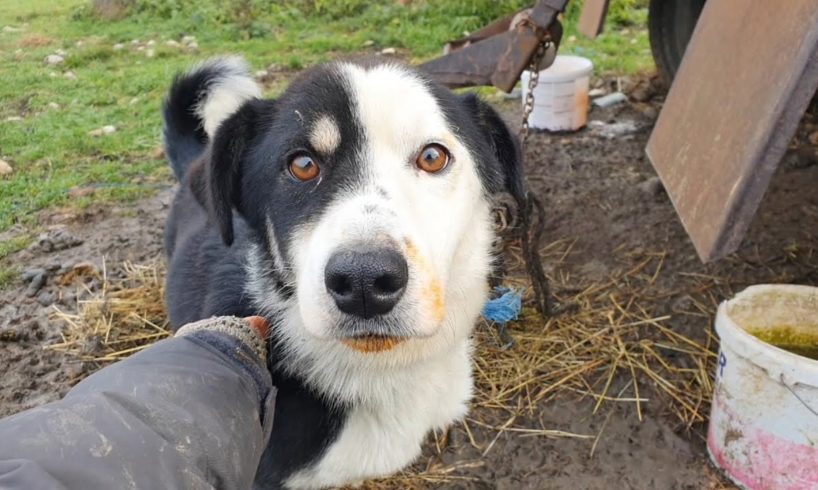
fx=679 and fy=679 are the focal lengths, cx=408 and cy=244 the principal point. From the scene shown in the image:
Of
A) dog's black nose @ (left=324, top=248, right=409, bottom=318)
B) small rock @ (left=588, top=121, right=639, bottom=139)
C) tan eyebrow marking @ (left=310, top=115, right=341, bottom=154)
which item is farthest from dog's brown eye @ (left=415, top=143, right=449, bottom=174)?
small rock @ (left=588, top=121, right=639, bottom=139)

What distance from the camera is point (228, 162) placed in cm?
191

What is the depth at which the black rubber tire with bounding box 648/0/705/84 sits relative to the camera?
15.0ft

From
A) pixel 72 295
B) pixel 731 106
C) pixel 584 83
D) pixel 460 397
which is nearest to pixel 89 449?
pixel 460 397

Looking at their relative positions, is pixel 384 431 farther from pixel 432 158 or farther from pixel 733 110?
pixel 733 110

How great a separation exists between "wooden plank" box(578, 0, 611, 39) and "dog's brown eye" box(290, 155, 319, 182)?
11.7ft

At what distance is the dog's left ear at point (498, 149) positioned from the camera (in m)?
2.04

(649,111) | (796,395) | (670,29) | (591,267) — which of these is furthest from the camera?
(649,111)

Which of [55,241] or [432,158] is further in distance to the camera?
[55,241]

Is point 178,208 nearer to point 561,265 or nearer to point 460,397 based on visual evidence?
point 460,397

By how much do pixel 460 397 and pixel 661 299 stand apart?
136 cm

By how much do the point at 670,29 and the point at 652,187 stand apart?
4.73 ft

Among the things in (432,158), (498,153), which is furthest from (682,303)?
(432,158)

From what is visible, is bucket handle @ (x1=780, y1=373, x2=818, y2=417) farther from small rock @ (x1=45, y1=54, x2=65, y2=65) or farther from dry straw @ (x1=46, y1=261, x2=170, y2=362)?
small rock @ (x1=45, y1=54, x2=65, y2=65)

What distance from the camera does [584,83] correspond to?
476 centimetres
